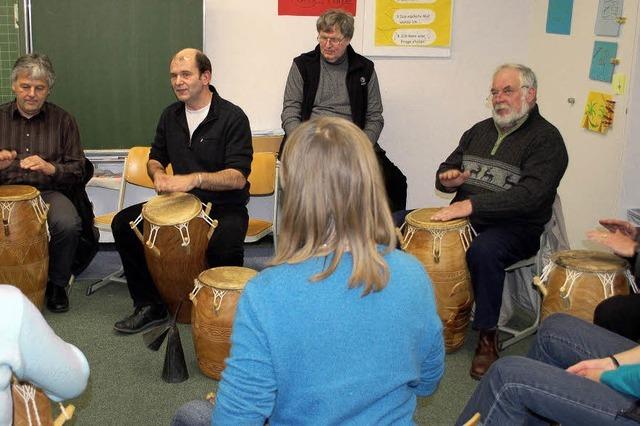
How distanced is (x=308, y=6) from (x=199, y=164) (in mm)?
1505

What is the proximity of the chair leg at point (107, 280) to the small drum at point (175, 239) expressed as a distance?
25.5 inches

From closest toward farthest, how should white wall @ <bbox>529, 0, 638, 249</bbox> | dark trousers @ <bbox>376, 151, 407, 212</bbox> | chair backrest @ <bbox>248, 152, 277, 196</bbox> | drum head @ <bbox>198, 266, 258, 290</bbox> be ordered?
drum head @ <bbox>198, 266, 258, 290</bbox>, white wall @ <bbox>529, 0, 638, 249</bbox>, chair backrest @ <bbox>248, 152, 277, 196</bbox>, dark trousers @ <bbox>376, 151, 407, 212</bbox>

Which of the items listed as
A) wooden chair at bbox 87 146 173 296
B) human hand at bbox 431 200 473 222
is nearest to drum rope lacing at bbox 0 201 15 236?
wooden chair at bbox 87 146 173 296

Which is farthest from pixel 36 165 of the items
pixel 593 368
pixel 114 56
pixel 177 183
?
pixel 593 368

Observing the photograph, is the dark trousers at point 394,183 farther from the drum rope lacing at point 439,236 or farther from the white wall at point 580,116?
the drum rope lacing at point 439,236

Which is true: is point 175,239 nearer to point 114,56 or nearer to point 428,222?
point 428,222

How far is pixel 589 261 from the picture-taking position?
3.01 m

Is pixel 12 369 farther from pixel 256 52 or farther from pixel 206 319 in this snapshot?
pixel 256 52

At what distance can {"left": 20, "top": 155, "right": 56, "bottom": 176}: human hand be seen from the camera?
12.0 ft

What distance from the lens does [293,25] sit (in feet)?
15.6

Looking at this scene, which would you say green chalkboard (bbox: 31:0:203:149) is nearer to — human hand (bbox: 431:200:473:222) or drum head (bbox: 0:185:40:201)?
drum head (bbox: 0:185:40:201)

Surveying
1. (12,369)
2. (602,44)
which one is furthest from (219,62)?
(12,369)

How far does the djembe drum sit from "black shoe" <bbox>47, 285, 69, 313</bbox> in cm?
223

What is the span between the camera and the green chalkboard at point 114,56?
4355 mm
